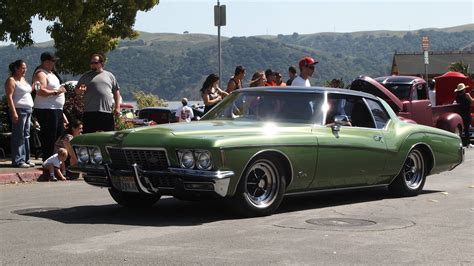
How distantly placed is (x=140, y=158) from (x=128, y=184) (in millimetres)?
289

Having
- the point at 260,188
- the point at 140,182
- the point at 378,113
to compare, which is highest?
the point at 378,113

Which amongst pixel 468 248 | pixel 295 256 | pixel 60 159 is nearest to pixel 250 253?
pixel 295 256

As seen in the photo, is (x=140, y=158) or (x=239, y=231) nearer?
(x=239, y=231)

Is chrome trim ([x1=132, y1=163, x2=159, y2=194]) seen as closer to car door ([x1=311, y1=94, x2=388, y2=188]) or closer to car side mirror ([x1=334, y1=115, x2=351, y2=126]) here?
car door ([x1=311, y1=94, x2=388, y2=188])

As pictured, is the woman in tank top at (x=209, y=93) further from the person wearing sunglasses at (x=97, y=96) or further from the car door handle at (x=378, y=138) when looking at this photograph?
the car door handle at (x=378, y=138)

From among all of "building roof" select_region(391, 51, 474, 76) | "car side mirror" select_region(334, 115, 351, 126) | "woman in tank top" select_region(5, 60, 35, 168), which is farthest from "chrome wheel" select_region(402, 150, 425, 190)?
"building roof" select_region(391, 51, 474, 76)

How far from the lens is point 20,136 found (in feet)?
47.1

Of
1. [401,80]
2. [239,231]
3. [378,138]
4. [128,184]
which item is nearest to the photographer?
[239,231]

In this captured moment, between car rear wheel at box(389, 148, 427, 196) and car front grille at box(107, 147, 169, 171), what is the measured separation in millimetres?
3477

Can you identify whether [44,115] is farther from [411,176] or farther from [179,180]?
[179,180]

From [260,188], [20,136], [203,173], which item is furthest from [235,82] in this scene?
[203,173]

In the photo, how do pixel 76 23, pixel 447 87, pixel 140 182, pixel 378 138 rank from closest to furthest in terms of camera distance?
pixel 140 182 < pixel 378 138 < pixel 76 23 < pixel 447 87

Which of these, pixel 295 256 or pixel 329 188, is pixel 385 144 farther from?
pixel 295 256

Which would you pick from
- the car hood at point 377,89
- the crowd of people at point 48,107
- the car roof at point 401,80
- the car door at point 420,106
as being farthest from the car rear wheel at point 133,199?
the car roof at point 401,80
